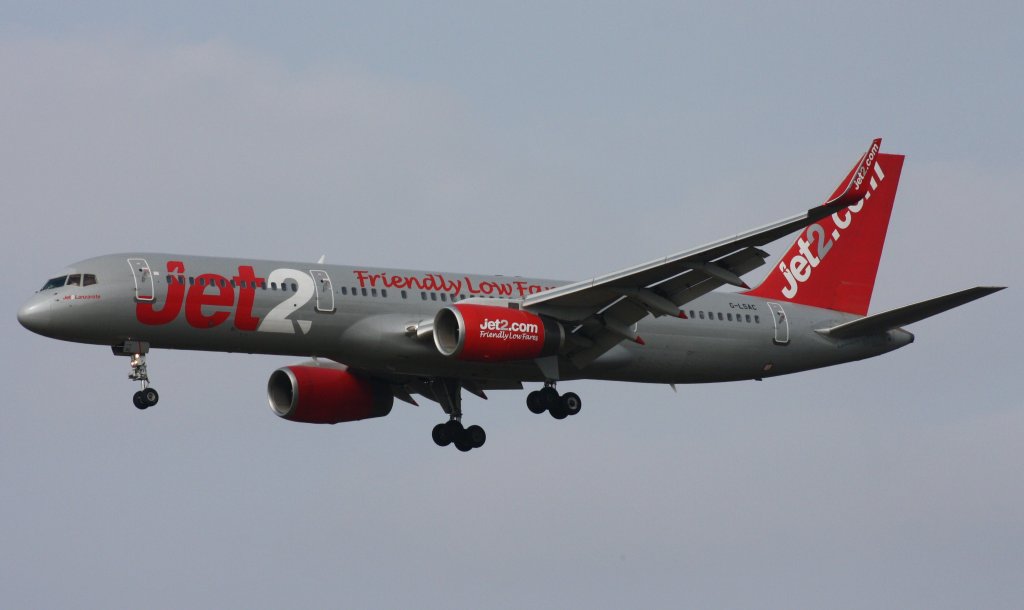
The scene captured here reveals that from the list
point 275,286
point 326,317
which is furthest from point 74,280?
point 326,317

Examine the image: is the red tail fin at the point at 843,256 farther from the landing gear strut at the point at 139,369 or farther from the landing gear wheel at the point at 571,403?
the landing gear strut at the point at 139,369

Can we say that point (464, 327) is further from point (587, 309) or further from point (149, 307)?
point (149, 307)

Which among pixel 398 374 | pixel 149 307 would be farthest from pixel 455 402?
pixel 149 307

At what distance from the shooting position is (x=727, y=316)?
50.7 meters

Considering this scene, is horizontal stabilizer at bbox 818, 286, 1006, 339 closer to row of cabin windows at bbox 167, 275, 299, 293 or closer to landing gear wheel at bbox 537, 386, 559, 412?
landing gear wheel at bbox 537, 386, 559, 412

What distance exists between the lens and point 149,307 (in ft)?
144

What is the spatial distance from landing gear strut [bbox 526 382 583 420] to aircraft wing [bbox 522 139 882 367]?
3.39 feet

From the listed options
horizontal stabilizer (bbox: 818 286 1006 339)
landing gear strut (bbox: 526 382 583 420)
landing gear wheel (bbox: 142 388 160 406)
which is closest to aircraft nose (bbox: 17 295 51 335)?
landing gear wheel (bbox: 142 388 160 406)

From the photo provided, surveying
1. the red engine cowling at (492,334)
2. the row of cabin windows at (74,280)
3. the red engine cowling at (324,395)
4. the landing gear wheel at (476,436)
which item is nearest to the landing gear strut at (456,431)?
the landing gear wheel at (476,436)

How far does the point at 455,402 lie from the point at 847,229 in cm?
1271

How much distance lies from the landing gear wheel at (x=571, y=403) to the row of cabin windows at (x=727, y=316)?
4069 mm

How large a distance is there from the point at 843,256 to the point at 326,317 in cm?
1668

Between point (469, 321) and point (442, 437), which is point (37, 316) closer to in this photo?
point (469, 321)

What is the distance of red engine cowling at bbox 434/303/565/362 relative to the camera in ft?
147
